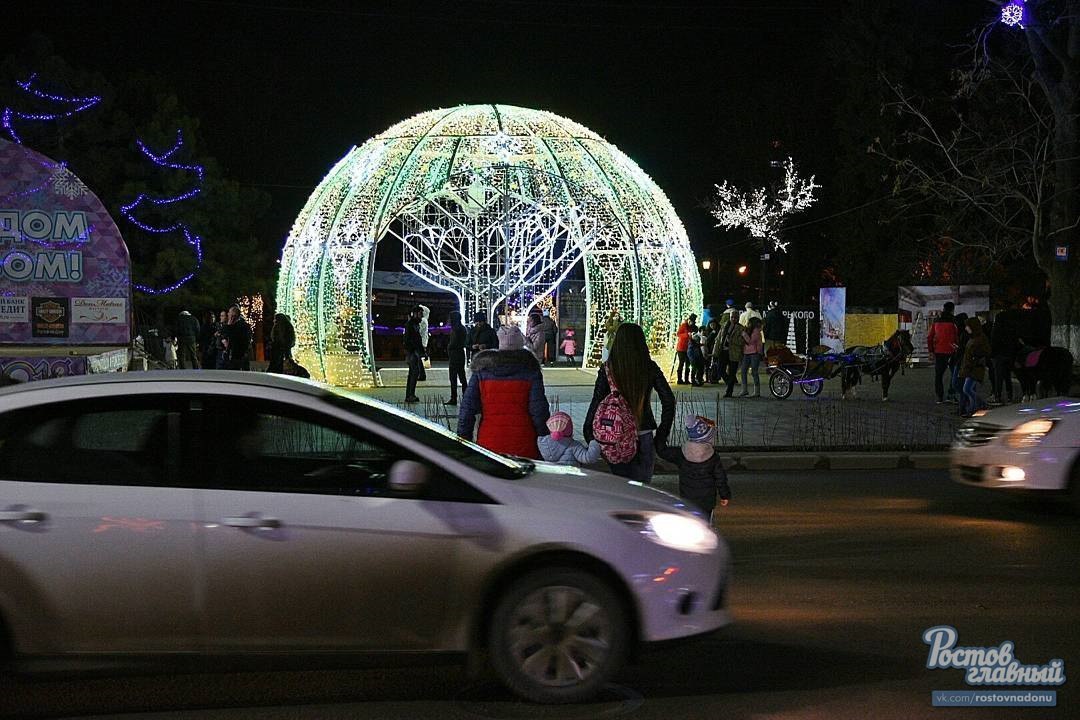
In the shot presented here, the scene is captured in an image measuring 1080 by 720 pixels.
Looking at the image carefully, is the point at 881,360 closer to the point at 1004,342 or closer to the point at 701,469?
the point at 1004,342

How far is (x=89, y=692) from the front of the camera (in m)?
5.44

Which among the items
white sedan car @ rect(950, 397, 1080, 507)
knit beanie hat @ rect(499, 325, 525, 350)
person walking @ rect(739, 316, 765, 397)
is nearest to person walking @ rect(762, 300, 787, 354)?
person walking @ rect(739, 316, 765, 397)

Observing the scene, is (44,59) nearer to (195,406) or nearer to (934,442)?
(934,442)

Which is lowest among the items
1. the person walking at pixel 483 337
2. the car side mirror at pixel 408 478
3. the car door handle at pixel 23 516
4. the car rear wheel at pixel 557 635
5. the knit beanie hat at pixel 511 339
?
the car rear wheel at pixel 557 635

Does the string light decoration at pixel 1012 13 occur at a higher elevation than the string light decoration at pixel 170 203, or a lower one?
higher

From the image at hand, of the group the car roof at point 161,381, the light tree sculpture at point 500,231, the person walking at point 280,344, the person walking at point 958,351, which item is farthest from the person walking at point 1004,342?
the car roof at point 161,381

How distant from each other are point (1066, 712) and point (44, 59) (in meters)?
36.8

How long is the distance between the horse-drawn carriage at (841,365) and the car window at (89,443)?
1668 centimetres

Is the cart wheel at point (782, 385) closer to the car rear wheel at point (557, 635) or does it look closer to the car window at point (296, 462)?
the car rear wheel at point (557, 635)

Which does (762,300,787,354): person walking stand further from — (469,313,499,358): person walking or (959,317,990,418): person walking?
(469,313,499,358): person walking

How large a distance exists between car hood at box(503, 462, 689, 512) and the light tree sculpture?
1688 cm

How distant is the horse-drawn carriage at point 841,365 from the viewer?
2042 centimetres

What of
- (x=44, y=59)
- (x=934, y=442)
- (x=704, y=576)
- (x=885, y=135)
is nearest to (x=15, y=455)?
(x=704, y=576)

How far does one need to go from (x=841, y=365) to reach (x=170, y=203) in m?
24.9
